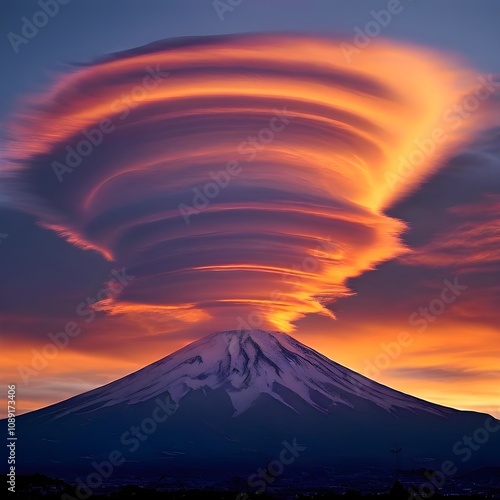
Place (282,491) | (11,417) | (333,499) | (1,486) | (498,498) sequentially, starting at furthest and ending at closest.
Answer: (282,491) → (498,498) → (333,499) → (1,486) → (11,417)

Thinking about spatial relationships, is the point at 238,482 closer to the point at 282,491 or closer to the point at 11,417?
the point at 282,491

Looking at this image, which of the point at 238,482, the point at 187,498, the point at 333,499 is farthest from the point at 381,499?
the point at 238,482

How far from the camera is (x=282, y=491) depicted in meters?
180

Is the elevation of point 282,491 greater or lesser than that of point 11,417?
greater

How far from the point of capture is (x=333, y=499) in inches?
5241

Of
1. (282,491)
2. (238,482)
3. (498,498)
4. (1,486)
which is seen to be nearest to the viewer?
(1,486)

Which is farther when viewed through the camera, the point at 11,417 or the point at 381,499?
the point at 381,499

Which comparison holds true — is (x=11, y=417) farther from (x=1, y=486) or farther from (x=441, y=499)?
(x=441, y=499)

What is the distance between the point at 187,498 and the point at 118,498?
12.9 m

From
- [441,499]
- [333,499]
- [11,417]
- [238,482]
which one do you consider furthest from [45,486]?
[238,482]

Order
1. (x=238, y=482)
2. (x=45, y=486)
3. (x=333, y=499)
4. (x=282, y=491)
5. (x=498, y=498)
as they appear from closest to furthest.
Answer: (x=45, y=486), (x=333, y=499), (x=498, y=498), (x=282, y=491), (x=238, y=482)

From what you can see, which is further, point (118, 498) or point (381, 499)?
point (381, 499)

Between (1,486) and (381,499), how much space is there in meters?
49.6

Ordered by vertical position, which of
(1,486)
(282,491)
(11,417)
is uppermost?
(282,491)
